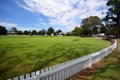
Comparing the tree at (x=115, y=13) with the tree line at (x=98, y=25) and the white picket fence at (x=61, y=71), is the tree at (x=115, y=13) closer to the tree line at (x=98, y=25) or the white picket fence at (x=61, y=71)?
the tree line at (x=98, y=25)

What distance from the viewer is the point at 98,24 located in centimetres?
10369

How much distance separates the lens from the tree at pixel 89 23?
10238cm

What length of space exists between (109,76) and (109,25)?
192 ft

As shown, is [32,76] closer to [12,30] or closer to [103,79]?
[103,79]


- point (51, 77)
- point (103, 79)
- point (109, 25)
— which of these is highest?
point (109, 25)

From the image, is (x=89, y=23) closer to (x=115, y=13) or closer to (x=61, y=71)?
(x=115, y=13)

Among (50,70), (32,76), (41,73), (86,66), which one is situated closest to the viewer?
(32,76)

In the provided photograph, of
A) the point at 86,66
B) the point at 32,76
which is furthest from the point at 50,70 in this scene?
the point at 86,66

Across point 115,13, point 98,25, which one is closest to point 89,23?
point 98,25

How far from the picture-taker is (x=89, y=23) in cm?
10369

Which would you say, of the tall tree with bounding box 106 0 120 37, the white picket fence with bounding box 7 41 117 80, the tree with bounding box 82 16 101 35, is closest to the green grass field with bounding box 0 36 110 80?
the white picket fence with bounding box 7 41 117 80

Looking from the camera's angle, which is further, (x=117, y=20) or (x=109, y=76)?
(x=117, y=20)

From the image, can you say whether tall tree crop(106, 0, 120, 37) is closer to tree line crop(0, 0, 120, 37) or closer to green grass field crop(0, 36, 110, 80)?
tree line crop(0, 0, 120, 37)

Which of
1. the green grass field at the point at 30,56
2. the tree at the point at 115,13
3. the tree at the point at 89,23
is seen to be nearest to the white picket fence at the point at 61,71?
the green grass field at the point at 30,56
